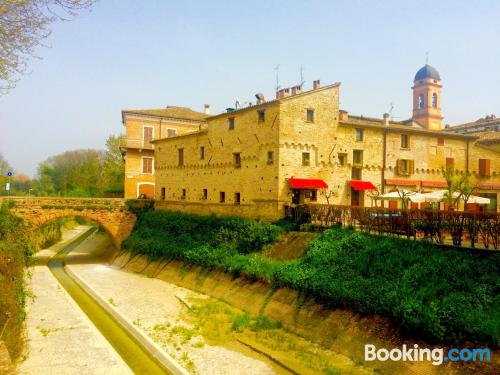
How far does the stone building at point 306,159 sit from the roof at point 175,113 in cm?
887

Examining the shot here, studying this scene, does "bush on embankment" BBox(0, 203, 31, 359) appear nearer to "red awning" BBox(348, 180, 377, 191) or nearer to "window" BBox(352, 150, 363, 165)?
"red awning" BBox(348, 180, 377, 191)

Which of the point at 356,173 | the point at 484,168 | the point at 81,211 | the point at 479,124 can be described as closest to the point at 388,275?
the point at 356,173

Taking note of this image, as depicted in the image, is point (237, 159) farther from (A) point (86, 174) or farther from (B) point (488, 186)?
(A) point (86, 174)

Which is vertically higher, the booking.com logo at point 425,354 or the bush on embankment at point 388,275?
the bush on embankment at point 388,275

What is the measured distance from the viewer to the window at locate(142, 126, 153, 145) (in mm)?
42531

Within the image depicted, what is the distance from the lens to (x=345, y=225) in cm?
2177

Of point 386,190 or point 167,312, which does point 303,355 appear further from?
point 386,190

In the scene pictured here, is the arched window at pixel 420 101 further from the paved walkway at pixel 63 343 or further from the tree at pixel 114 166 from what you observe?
the paved walkway at pixel 63 343

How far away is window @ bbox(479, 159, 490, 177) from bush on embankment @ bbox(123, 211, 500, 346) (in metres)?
18.4

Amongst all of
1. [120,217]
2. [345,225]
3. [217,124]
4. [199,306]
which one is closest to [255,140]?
[217,124]

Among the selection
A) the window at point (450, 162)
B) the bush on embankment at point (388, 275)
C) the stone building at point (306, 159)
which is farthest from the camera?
the window at point (450, 162)

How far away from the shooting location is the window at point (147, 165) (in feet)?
140

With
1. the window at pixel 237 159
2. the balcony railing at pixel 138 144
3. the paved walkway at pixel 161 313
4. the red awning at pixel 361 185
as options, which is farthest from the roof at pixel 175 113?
the red awning at pixel 361 185

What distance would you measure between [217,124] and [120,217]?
1254cm
